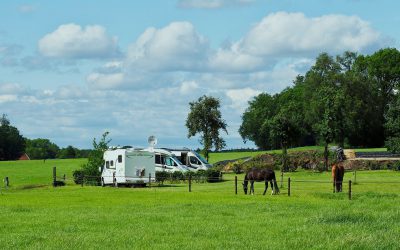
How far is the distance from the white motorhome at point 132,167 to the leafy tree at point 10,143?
10000 cm

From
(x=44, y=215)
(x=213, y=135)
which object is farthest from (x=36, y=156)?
(x=44, y=215)

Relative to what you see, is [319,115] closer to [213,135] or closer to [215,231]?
[213,135]

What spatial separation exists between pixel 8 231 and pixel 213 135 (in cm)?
5894

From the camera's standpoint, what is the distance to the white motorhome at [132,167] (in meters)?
53.0

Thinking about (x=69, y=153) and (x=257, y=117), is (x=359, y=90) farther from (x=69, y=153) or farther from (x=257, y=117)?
(x=69, y=153)

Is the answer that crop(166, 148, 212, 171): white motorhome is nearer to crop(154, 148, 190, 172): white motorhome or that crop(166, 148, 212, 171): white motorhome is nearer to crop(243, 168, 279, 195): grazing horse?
crop(154, 148, 190, 172): white motorhome

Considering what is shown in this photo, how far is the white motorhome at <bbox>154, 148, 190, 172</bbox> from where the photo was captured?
195 feet

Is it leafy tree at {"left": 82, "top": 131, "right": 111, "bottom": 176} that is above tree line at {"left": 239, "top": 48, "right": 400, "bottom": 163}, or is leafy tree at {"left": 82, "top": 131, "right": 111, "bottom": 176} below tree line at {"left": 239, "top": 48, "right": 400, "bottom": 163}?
below

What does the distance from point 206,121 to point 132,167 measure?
27031mm

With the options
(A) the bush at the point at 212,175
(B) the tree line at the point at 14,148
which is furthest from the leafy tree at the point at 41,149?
(A) the bush at the point at 212,175

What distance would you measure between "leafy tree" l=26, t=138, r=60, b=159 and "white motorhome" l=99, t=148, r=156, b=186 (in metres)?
117

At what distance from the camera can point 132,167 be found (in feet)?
174

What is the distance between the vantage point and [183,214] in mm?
26422

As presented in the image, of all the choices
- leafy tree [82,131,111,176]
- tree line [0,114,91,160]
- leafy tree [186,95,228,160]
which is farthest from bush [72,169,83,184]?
tree line [0,114,91,160]
